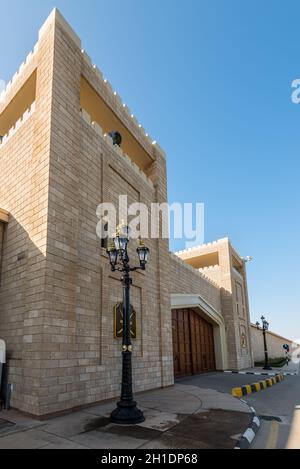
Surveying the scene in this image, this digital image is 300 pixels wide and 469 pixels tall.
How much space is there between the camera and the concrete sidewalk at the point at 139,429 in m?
4.94

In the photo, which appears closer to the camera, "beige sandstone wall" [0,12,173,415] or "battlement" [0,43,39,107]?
"beige sandstone wall" [0,12,173,415]

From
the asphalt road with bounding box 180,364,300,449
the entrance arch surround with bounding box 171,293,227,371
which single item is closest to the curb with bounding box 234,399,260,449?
the asphalt road with bounding box 180,364,300,449

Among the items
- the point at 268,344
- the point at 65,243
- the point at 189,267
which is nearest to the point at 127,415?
the point at 65,243

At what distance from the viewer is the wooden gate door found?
52.9 feet

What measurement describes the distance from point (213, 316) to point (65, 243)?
593 inches

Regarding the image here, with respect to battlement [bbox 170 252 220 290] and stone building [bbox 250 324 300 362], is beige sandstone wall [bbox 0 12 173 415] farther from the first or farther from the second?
stone building [bbox 250 324 300 362]

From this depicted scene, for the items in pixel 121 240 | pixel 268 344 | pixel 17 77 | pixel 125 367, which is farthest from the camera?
pixel 268 344

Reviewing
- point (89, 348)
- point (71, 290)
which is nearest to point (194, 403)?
point (89, 348)

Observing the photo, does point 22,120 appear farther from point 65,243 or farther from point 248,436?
point 248,436

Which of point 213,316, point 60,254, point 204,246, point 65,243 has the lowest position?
point 213,316

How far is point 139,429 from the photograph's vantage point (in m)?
5.75

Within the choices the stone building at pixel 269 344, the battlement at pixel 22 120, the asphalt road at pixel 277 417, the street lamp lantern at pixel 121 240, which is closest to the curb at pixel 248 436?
the asphalt road at pixel 277 417

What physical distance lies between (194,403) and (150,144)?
1000cm

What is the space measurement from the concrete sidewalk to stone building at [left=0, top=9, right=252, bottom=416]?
544 millimetres
